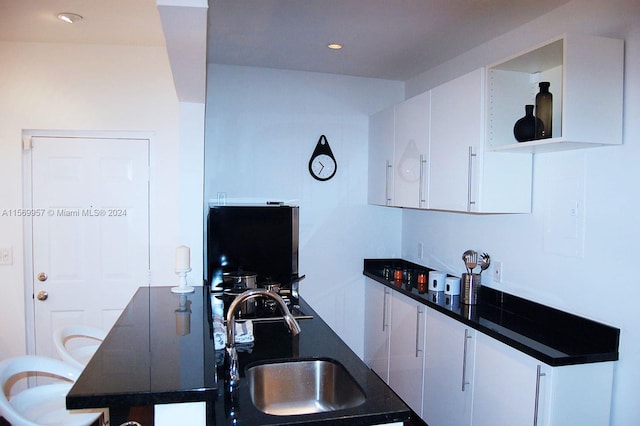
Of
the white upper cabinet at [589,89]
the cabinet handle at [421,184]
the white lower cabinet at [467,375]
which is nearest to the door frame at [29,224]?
the cabinet handle at [421,184]

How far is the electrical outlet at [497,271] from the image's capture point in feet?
9.81

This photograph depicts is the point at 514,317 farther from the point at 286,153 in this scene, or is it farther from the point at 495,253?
the point at 286,153

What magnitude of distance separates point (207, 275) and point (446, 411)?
1.88 metres

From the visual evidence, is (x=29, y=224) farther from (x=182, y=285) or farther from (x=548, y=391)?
(x=548, y=391)

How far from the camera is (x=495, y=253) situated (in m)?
3.05

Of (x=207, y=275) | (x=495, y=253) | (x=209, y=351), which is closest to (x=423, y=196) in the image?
(x=495, y=253)

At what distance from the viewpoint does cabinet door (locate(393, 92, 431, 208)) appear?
3297 mm

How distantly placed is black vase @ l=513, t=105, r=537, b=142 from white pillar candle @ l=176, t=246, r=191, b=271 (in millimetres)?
1863

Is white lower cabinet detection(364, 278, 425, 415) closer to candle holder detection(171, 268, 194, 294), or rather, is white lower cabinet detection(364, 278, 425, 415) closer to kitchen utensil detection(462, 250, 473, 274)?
kitchen utensil detection(462, 250, 473, 274)

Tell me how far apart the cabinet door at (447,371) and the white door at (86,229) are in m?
2.09

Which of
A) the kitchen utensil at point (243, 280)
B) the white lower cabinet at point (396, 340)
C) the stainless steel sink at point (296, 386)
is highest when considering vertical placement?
the kitchen utensil at point (243, 280)

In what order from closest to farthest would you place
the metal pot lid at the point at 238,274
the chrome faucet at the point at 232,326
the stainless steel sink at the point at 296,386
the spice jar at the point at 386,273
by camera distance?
1. the chrome faucet at the point at 232,326
2. the stainless steel sink at the point at 296,386
3. the metal pot lid at the point at 238,274
4. the spice jar at the point at 386,273

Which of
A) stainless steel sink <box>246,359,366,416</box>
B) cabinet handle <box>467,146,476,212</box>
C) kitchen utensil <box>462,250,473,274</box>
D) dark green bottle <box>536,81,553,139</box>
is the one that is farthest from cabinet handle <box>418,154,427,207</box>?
stainless steel sink <box>246,359,366,416</box>

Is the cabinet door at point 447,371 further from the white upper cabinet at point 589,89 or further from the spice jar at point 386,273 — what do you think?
the white upper cabinet at point 589,89
